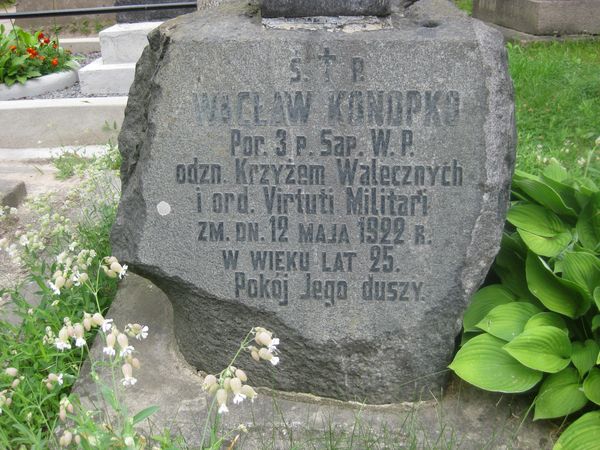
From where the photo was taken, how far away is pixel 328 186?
2.49m

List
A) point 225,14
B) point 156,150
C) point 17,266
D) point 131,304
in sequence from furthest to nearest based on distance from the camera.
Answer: point 17,266 → point 131,304 → point 225,14 → point 156,150

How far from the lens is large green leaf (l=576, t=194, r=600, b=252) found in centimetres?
272

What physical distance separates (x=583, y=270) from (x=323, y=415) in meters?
Answer: 1.01

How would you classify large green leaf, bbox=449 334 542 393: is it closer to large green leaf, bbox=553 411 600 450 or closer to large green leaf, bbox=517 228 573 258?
large green leaf, bbox=553 411 600 450

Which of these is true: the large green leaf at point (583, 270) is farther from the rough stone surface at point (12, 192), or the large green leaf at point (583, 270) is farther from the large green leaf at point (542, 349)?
the rough stone surface at point (12, 192)

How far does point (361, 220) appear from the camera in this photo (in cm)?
252

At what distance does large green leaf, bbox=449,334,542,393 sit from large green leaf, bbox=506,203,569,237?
0.47 m

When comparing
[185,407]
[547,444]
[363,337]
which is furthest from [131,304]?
[547,444]

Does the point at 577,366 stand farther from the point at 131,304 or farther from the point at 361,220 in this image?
the point at 131,304

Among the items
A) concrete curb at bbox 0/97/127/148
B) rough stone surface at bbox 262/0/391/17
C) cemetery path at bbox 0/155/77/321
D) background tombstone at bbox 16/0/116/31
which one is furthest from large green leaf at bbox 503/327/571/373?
background tombstone at bbox 16/0/116/31

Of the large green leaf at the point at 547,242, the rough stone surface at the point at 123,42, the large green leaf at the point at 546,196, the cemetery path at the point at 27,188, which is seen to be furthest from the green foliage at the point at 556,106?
the rough stone surface at the point at 123,42

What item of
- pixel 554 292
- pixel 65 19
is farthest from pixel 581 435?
pixel 65 19

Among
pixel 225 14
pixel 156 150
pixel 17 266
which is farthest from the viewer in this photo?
pixel 17 266

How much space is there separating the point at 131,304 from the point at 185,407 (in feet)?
2.26
